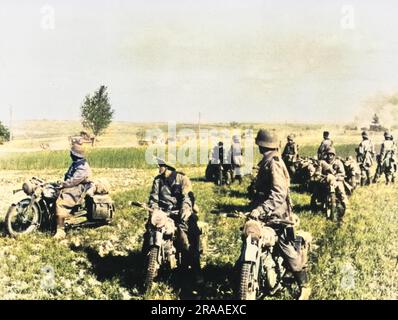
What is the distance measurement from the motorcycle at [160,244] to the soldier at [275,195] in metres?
1.40

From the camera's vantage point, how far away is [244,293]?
6727mm

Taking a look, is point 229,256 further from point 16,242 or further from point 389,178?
point 389,178

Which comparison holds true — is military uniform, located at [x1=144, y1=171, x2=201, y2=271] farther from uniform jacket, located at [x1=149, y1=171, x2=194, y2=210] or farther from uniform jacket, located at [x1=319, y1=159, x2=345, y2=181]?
uniform jacket, located at [x1=319, y1=159, x2=345, y2=181]

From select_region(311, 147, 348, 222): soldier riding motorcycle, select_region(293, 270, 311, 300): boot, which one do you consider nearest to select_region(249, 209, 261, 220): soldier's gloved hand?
select_region(293, 270, 311, 300): boot

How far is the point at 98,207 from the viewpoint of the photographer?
11398 mm

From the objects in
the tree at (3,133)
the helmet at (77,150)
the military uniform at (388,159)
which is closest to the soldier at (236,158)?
the military uniform at (388,159)

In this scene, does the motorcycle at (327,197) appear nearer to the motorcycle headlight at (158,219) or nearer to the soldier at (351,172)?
the soldier at (351,172)

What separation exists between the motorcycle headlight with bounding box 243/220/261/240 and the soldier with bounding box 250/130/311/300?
0.43 ft

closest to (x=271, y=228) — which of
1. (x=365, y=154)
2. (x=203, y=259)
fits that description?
(x=203, y=259)

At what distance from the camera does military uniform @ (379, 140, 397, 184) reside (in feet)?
67.6

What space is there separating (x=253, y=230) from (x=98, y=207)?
530 centimetres

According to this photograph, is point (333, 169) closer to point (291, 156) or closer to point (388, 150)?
point (291, 156)

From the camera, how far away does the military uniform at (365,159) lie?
2047 cm

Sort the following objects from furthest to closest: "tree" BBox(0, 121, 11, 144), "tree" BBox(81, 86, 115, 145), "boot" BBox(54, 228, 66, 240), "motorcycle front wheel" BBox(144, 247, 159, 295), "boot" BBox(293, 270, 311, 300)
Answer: "tree" BBox(0, 121, 11, 144) < "tree" BBox(81, 86, 115, 145) < "boot" BBox(54, 228, 66, 240) < "boot" BBox(293, 270, 311, 300) < "motorcycle front wheel" BBox(144, 247, 159, 295)
